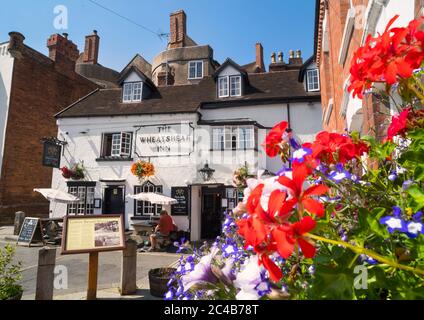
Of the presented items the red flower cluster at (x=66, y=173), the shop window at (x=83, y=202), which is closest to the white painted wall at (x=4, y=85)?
the red flower cluster at (x=66, y=173)

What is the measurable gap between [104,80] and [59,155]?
69.8ft

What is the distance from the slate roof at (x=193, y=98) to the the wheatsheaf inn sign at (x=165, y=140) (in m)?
0.88

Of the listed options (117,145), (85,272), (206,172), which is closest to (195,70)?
(117,145)

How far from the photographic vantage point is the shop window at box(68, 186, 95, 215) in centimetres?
1622

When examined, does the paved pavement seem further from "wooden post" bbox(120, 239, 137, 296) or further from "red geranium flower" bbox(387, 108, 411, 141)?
"red geranium flower" bbox(387, 108, 411, 141)

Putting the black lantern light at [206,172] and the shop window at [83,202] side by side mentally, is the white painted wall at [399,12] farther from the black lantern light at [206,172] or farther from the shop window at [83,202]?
the shop window at [83,202]

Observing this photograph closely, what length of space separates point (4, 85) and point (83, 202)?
31.2ft

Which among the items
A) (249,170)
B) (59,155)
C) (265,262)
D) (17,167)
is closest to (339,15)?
(265,262)

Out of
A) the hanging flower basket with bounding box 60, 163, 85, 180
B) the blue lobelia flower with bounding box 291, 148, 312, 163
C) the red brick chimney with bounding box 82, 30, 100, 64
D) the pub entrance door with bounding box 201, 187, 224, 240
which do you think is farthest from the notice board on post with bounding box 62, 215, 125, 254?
the red brick chimney with bounding box 82, 30, 100, 64

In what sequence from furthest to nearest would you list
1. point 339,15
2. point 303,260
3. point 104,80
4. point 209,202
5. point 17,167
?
1. point 104,80
2. point 17,167
3. point 209,202
4. point 339,15
5. point 303,260

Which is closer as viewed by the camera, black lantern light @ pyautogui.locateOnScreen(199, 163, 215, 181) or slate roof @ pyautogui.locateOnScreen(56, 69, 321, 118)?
black lantern light @ pyautogui.locateOnScreen(199, 163, 215, 181)

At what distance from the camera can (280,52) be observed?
20422 mm

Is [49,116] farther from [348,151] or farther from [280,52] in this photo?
[348,151]

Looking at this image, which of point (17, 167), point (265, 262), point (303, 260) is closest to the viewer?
point (265, 262)
